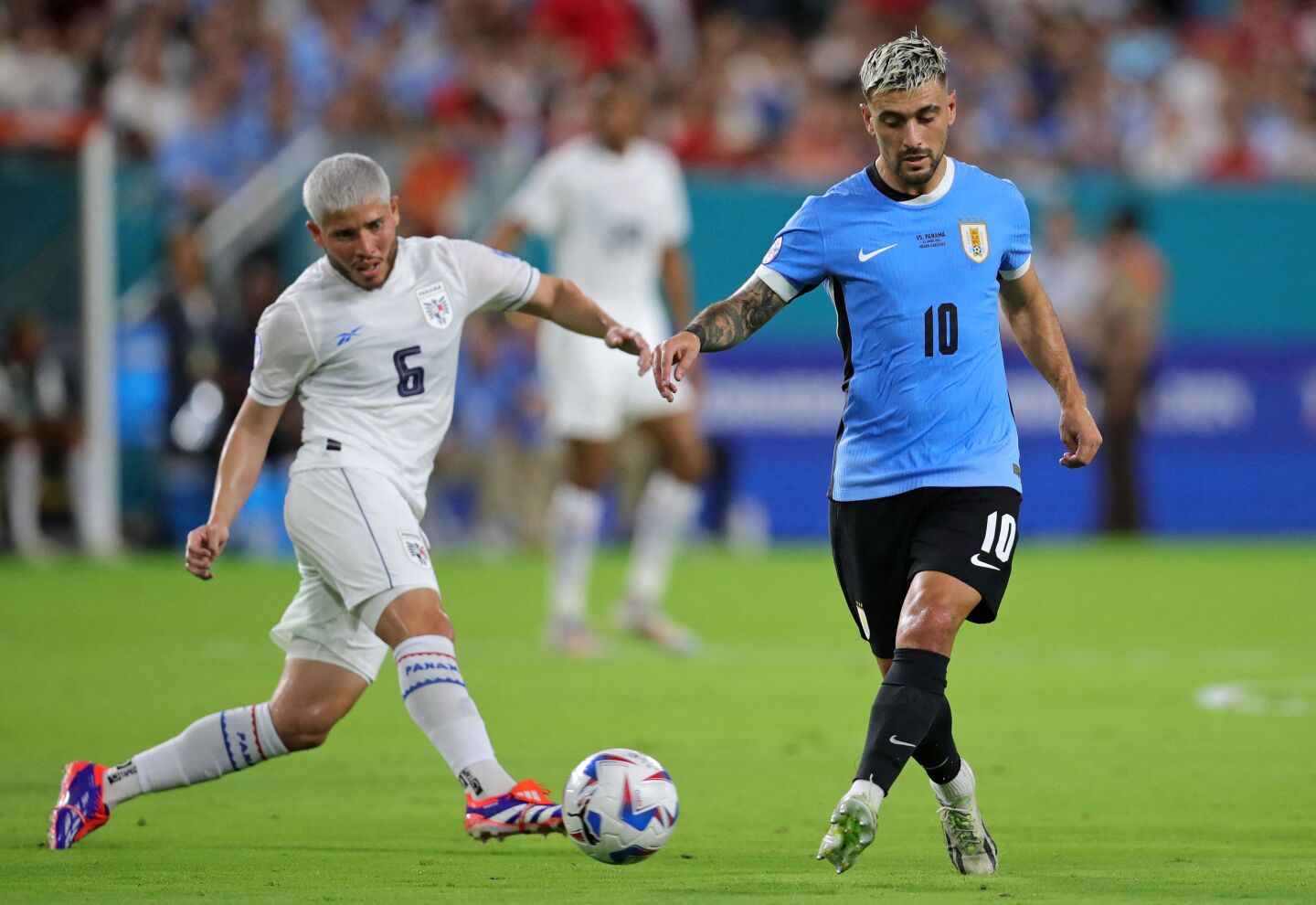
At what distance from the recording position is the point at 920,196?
5918 millimetres

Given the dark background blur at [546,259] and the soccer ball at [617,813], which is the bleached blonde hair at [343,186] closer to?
the soccer ball at [617,813]

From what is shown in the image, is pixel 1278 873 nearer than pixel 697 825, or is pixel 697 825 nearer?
pixel 1278 873

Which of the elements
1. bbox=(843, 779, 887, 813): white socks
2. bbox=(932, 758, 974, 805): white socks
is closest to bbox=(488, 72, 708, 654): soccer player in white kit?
bbox=(932, 758, 974, 805): white socks

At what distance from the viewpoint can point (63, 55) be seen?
19094 mm

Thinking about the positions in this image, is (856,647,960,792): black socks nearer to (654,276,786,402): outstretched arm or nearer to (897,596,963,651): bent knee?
(897,596,963,651): bent knee

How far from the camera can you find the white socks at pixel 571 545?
38.9 feet

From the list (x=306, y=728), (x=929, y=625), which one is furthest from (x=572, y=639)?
(x=929, y=625)

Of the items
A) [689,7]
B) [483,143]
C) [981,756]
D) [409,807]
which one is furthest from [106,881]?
[689,7]

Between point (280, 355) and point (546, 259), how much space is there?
12.2 m

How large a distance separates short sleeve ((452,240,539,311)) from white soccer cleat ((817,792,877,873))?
223 centimetres

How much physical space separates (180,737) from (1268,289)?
16.0 meters

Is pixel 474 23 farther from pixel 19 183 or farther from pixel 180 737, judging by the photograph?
pixel 180 737

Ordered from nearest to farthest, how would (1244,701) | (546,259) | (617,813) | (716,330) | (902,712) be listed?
(902,712) → (617,813) → (716,330) → (1244,701) → (546,259)

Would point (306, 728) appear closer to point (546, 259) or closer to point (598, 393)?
point (598, 393)
